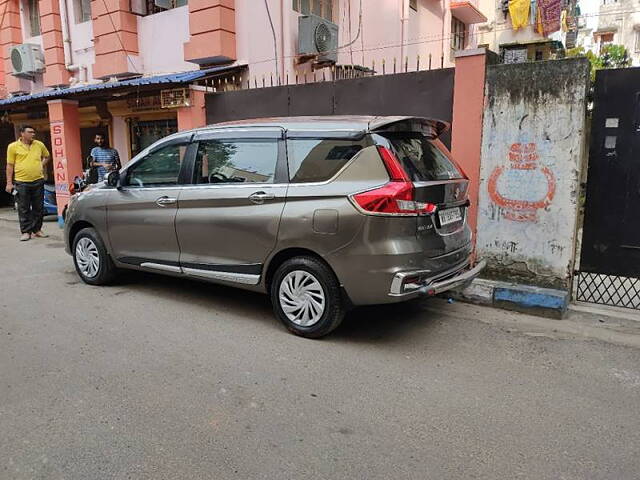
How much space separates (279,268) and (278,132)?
3.87 ft

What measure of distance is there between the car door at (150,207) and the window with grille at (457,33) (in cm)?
1502

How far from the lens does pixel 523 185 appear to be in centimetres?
521

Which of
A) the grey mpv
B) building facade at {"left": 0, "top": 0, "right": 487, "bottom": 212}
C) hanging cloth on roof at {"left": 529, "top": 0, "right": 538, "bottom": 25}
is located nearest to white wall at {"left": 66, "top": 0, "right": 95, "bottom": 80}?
building facade at {"left": 0, "top": 0, "right": 487, "bottom": 212}

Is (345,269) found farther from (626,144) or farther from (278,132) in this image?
(626,144)

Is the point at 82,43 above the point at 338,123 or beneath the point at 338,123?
above

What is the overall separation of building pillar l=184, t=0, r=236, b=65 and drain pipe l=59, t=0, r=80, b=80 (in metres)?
4.67

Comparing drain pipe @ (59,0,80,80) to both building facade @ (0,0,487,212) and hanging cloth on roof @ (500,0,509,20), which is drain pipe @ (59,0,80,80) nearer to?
building facade @ (0,0,487,212)

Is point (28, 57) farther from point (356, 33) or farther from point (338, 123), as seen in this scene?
point (338, 123)

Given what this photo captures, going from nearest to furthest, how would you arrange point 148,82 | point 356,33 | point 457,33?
point 148,82
point 356,33
point 457,33

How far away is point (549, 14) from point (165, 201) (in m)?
16.1

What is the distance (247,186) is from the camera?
14.9 feet

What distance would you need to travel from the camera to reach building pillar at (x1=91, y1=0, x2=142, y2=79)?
10.9 metres

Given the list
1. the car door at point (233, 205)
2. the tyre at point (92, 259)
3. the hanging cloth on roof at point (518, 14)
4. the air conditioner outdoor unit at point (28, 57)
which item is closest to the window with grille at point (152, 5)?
the air conditioner outdoor unit at point (28, 57)

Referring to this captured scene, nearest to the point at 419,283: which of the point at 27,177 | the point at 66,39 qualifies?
the point at 27,177
